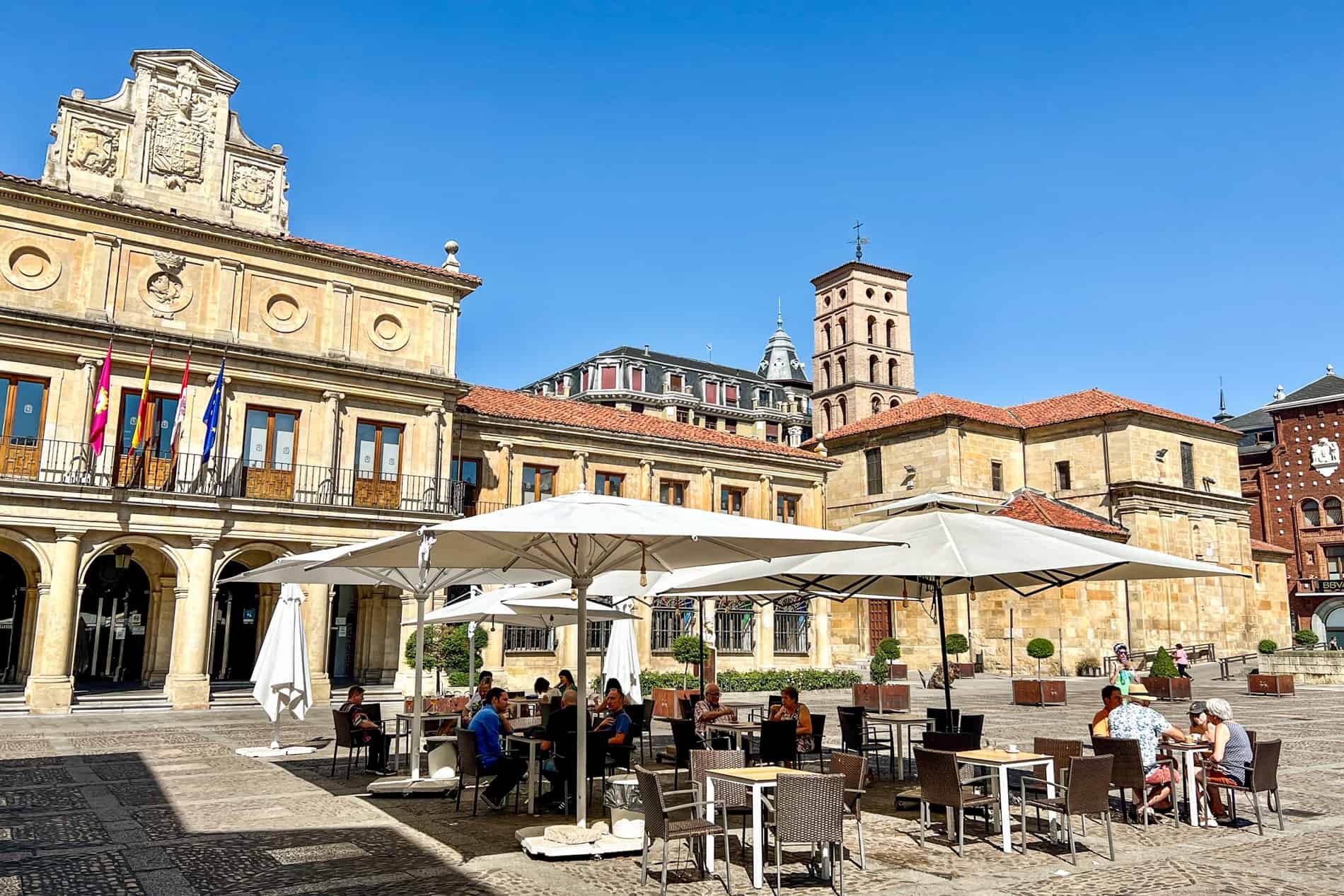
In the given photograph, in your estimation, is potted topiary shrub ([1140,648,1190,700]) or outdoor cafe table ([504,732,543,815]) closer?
outdoor cafe table ([504,732,543,815])

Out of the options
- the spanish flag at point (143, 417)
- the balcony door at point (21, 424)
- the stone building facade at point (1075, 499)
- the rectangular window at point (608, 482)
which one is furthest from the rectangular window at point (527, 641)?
the stone building facade at point (1075, 499)

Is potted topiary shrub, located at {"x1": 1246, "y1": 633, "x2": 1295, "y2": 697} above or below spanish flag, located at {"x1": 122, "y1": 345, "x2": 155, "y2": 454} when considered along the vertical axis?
below

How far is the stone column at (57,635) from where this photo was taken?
71.3ft

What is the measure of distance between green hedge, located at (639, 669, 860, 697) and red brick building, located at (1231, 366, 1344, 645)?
40.2m

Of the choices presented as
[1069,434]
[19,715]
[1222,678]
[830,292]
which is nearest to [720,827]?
[19,715]

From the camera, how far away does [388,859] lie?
26.9 ft

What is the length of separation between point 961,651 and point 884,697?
1656cm

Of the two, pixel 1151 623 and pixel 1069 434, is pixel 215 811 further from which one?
pixel 1069 434

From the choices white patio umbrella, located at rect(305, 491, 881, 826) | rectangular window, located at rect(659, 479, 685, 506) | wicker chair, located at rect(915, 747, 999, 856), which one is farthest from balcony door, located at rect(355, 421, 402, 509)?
wicker chair, located at rect(915, 747, 999, 856)

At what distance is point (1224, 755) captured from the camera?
975 centimetres

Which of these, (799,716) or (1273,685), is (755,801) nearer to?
(799,716)

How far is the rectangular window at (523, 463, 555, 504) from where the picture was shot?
110 ft

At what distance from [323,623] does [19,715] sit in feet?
22.0

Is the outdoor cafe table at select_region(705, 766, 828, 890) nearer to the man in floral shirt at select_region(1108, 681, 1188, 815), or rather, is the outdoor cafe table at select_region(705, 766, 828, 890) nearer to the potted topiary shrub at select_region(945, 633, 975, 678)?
the man in floral shirt at select_region(1108, 681, 1188, 815)
